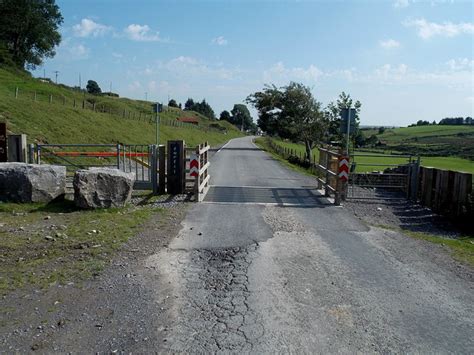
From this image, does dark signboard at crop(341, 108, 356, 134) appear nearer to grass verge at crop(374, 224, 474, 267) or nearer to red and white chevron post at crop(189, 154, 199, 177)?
grass verge at crop(374, 224, 474, 267)

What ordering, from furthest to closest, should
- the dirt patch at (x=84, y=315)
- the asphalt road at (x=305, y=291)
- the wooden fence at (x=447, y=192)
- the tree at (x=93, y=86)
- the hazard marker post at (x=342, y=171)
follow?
the tree at (x=93, y=86) < the hazard marker post at (x=342, y=171) < the wooden fence at (x=447, y=192) < the asphalt road at (x=305, y=291) < the dirt patch at (x=84, y=315)

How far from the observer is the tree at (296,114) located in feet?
135

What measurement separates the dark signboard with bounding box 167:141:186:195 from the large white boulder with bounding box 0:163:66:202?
351 centimetres

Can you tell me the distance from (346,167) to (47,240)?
8235mm

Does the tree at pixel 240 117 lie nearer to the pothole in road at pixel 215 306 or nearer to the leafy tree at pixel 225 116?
the leafy tree at pixel 225 116

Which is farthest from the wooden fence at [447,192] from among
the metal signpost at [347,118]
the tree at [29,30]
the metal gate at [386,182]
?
the tree at [29,30]

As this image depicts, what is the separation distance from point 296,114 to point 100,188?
35.5 m

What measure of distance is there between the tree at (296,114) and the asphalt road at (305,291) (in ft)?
102

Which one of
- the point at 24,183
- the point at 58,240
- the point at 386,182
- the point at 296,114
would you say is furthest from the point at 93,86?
the point at 58,240

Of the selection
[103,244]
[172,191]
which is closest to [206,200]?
[172,191]

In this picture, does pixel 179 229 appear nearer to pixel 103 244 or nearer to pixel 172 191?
pixel 103 244

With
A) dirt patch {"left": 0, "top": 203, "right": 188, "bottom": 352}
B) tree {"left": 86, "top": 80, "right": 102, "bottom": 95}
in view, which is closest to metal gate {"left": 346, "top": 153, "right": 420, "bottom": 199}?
dirt patch {"left": 0, "top": 203, "right": 188, "bottom": 352}

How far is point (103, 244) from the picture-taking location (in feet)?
23.0

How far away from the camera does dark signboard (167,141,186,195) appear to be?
493 inches
